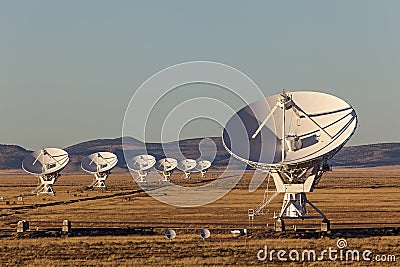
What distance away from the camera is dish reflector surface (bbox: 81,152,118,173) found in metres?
138

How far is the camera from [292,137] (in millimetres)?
59219

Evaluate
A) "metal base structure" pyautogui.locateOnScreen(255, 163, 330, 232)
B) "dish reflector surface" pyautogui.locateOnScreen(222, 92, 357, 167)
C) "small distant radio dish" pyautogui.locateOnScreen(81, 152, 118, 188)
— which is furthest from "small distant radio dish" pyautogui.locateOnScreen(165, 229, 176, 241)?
"small distant radio dish" pyautogui.locateOnScreen(81, 152, 118, 188)

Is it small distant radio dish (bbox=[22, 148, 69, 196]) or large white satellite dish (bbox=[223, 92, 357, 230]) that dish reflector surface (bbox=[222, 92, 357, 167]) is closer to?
large white satellite dish (bbox=[223, 92, 357, 230])

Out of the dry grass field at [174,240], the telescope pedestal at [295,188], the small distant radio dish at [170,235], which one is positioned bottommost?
the dry grass field at [174,240]

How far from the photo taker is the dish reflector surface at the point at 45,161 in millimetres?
116688

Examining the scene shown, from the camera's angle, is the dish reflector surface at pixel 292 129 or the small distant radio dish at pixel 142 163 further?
the small distant radio dish at pixel 142 163

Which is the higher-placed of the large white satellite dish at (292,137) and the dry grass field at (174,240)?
the large white satellite dish at (292,137)

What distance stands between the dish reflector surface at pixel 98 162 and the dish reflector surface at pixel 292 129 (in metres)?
78.5

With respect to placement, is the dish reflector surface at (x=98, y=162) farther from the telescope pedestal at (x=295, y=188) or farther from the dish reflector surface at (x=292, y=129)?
the telescope pedestal at (x=295, y=188)

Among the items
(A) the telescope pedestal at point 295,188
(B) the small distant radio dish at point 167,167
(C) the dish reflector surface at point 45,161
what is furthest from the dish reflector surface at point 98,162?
(A) the telescope pedestal at point 295,188

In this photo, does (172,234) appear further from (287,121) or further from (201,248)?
(287,121)

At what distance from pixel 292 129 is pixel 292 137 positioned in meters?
1.34

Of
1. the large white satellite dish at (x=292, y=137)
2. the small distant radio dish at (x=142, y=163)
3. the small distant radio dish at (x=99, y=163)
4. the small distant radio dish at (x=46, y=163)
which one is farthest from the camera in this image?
the small distant radio dish at (x=142, y=163)

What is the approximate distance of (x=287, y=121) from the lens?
60969 millimetres
